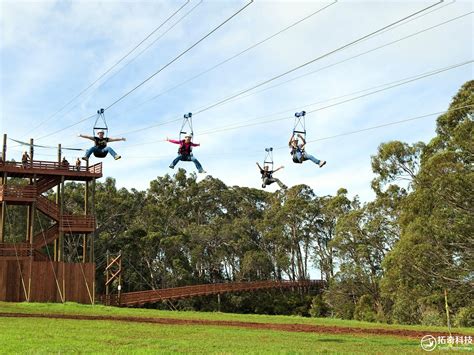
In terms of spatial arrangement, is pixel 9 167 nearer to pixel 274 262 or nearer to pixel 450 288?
pixel 450 288

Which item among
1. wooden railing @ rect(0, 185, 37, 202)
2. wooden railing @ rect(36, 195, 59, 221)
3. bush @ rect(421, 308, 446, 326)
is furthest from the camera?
wooden railing @ rect(36, 195, 59, 221)

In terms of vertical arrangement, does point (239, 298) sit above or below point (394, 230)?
below

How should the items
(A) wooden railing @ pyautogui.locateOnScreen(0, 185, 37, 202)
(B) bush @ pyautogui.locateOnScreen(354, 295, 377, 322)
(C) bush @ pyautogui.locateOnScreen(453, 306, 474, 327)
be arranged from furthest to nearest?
1. (B) bush @ pyautogui.locateOnScreen(354, 295, 377, 322)
2. (A) wooden railing @ pyautogui.locateOnScreen(0, 185, 37, 202)
3. (C) bush @ pyautogui.locateOnScreen(453, 306, 474, 327)

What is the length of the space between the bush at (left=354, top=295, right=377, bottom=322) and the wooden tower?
75.2 ft

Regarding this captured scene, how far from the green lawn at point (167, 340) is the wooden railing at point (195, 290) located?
22838mm

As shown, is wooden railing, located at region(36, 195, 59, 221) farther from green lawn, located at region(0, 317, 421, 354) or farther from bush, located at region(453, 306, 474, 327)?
bush, located at region(453, 306, 474, 327)

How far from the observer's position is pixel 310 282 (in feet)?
219

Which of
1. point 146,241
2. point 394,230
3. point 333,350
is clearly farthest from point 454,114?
point 146,241

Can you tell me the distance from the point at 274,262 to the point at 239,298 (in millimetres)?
10430

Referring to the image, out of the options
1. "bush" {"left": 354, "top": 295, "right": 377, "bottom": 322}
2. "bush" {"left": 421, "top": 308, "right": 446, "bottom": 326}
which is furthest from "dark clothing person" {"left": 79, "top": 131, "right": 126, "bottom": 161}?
"bush" {"left": 354, "top": 295, "right": 377, "bottom": 322}

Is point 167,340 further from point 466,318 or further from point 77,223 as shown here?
point 77,223

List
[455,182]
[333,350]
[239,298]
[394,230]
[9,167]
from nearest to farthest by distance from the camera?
[333,350], [455,182], [9,167], [394,230], [239,298]

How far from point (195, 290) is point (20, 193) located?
21365mm

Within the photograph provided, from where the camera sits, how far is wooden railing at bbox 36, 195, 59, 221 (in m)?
37.8
